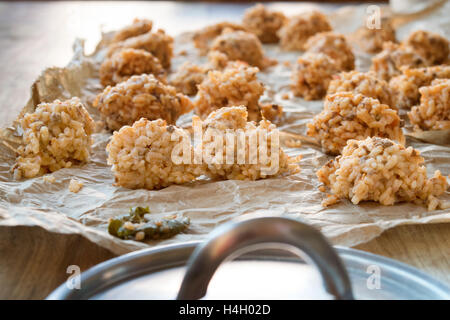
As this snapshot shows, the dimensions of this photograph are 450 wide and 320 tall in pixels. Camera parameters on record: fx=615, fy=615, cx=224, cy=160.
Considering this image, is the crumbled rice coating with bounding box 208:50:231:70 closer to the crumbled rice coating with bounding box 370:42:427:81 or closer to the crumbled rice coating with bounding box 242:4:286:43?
the crumbled rice coating with bounding box 370:42:427:81

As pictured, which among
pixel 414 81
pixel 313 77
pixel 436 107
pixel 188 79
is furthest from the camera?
pixel 188 79

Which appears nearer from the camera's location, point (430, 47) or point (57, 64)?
point (430, 47)

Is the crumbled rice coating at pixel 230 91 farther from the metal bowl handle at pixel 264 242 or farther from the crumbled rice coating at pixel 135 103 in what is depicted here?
the metal bowl handle at pixel 264 242

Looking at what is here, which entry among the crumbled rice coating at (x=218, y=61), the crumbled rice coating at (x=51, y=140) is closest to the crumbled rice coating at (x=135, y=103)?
the crumbled rice coating at (x=51, y=140)

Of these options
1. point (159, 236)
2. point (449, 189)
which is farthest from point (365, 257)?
point (449, 189)

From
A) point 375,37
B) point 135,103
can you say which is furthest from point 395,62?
point 135,103

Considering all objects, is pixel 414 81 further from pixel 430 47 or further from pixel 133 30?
pixel 133 30
